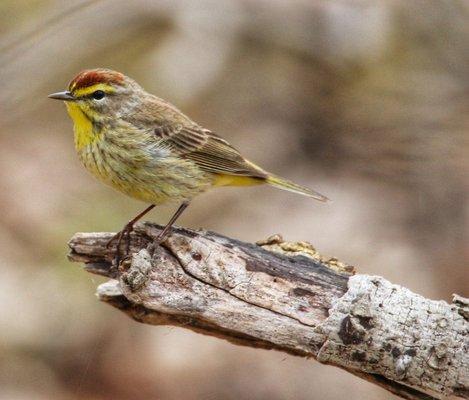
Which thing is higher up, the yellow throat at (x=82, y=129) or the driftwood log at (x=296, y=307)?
the yellow throat at (x=82, y=129)

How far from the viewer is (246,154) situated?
9.33 metres

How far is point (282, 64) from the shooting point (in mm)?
10094

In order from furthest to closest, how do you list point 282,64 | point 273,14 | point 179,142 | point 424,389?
point 282,64, point 273,14, point 179,142, point 424,389

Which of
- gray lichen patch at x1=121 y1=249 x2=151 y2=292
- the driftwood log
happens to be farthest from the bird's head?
gray lichen patch at x1=121 y1=249 x2=151 y2=292

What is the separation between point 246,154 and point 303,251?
434 cm

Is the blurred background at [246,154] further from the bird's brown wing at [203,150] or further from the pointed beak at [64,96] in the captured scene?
the pointed beak at [64,96]

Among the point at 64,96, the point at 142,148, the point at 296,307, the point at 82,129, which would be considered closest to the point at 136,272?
the point at 296,307

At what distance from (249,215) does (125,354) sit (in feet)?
6.91

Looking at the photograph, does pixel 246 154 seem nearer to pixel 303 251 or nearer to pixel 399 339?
pixel 303 251

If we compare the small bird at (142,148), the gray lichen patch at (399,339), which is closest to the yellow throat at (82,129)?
the small bird at (142,148)

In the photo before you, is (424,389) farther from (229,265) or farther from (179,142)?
(179,142)

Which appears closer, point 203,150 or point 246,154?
point 203,150

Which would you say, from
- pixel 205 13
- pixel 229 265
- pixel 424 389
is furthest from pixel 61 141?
pixel 424 389

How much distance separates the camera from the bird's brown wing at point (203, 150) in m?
5.70
